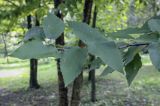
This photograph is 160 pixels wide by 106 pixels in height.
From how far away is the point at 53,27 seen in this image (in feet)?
2.33

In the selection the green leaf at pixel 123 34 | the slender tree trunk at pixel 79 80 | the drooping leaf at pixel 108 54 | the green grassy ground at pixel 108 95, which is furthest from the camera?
the green grassy ground at pixel 108 95

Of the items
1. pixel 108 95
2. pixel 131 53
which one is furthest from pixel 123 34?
pixel 108 95

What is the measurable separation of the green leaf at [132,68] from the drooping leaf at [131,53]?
0.03m

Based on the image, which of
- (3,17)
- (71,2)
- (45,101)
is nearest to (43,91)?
(45,101)

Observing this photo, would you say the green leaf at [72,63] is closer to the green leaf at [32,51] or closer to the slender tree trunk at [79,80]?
the green leaf at [32,51]

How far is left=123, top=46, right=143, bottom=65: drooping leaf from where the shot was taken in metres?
0.75

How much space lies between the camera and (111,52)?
24.8 inches

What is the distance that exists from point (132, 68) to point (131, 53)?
51mm

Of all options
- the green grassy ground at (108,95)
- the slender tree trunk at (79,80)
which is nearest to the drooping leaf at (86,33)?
the slender tree trunk at (79,80)

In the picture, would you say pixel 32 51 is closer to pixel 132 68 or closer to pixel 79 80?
pixel 132 68

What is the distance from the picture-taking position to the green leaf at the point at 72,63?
0.63 m

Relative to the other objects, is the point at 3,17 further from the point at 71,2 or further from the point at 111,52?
the point at 111,52

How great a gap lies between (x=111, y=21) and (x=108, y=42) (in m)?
10.5

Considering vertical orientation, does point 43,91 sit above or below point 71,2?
below
